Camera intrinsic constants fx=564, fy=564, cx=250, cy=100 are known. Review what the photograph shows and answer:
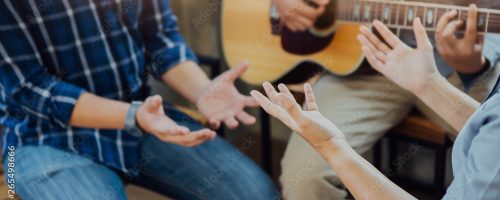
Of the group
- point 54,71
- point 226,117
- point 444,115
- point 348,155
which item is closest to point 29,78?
point 54,71

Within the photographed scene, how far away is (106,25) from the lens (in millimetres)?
1139

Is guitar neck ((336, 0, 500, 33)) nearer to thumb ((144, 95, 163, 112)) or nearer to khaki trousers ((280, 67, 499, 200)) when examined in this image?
khaki trousers ((280, 67, 499, 200))

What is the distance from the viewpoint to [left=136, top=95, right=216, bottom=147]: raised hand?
99 centimetres

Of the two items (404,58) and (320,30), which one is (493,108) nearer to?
(404,58)

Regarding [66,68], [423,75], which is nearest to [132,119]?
[66,68]

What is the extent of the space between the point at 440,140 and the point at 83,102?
0.78 m

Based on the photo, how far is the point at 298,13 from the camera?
1.28 metres

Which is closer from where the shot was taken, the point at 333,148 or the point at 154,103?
the point at 333,148

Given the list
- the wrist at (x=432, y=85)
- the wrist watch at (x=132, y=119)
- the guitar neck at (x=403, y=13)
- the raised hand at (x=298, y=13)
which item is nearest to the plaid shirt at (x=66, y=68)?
the wrist watch at (x=132, y=119)

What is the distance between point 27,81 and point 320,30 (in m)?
0.64

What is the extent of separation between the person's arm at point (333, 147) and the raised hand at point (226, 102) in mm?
385

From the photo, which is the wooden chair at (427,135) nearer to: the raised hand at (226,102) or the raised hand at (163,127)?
the raised hand at (226,102)

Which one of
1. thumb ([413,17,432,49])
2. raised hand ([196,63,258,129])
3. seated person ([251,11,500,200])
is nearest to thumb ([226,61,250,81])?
raised hand ([196,63,258,129])

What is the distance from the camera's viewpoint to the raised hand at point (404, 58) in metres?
0.93
